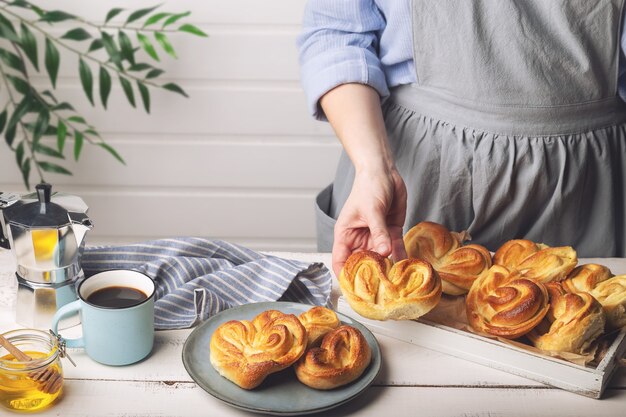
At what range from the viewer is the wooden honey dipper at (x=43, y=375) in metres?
0.96

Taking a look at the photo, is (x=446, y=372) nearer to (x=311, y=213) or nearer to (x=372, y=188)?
(x=372, y=188)

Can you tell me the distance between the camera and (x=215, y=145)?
2.70 metres

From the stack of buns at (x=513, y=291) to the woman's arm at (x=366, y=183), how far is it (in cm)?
7

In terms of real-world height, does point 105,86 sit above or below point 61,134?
above

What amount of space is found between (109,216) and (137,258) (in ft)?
5.12

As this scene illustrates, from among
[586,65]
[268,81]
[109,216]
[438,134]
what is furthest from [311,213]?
[586,65]

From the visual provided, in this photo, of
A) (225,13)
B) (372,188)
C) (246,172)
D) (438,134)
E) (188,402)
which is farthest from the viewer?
(246,172)

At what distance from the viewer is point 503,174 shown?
146 cm

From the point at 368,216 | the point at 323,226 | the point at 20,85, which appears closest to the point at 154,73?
the point at 20,85

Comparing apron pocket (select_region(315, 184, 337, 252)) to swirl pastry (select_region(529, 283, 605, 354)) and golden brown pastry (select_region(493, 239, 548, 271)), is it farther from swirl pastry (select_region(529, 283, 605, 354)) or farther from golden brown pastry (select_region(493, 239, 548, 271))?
swirl pastry (select_region(529, 283, 605, 354))

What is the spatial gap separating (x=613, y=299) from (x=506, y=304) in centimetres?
17

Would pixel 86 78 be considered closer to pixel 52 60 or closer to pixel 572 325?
pixel 52 60

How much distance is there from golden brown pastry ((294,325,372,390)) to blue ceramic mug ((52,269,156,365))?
0.75ft

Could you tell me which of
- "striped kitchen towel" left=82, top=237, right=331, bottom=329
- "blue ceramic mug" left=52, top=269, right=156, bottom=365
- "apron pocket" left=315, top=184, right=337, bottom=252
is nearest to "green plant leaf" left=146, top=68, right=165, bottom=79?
"apron pocket" left=315, top=184, right=337, bottom=252
